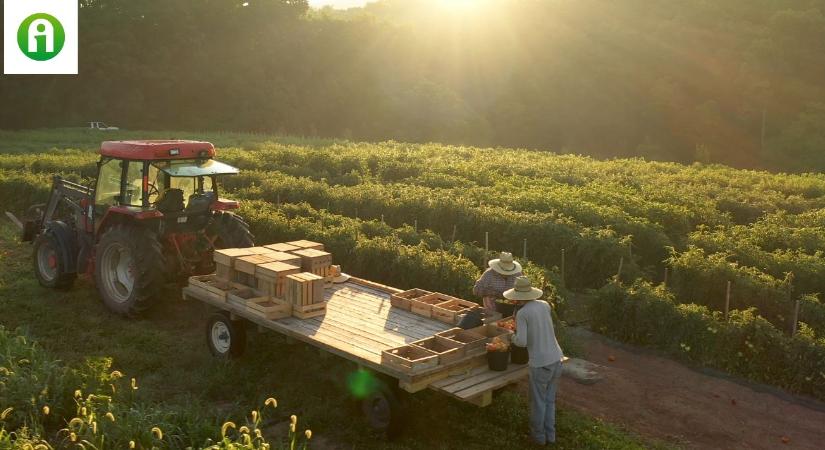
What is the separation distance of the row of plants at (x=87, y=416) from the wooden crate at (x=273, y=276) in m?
1.69

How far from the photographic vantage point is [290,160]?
31234 mm

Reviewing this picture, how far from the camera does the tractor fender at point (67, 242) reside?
13.4 m

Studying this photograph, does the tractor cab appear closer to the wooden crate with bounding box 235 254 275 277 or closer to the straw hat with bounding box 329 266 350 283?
the wooden crate with bounding box 235 254 275 277

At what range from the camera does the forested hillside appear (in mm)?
59688

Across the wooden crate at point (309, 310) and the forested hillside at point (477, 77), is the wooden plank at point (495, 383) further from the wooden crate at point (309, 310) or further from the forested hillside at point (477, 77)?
the forested hillside at point (477, 77)

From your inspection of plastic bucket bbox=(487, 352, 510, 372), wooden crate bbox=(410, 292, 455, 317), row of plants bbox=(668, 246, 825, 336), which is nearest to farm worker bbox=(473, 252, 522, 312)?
wooden crate bbox=(410, 292, 455, 317)

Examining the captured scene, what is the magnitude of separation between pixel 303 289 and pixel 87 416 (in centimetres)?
313

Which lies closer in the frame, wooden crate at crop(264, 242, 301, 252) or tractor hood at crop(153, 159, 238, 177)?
wooden crate at crop(264, 242, 301, 252)

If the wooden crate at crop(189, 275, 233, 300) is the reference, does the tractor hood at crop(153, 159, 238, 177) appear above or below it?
above

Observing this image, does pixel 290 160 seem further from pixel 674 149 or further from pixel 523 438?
pixel 674 149

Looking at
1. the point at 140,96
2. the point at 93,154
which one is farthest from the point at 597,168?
the point at 140,96

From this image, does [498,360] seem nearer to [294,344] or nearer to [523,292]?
[523,292]

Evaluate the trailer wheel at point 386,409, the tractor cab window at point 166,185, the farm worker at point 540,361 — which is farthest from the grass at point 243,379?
the tractor cab window at point 166,185

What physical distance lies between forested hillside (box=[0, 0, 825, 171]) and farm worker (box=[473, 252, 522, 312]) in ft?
167
